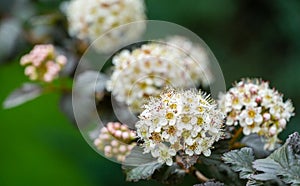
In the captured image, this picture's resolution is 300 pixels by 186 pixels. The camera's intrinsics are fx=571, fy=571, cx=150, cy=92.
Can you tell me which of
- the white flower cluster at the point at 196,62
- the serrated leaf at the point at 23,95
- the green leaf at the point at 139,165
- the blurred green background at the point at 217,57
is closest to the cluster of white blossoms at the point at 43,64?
the serrated leaf at the point at 23,95

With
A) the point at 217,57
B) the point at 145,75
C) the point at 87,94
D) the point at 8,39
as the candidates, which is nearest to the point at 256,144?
the point at 145,75

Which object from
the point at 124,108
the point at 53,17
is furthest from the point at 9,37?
the point at 124,108

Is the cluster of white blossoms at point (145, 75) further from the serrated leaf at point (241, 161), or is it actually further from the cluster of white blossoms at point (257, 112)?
the serrated leaf at point (241, 161)

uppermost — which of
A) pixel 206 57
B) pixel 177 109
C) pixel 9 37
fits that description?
pixel 9 37

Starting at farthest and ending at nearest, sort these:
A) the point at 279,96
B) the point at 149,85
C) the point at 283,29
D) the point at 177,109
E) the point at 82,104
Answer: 1. the point at 283,29
2. the point at 82,104
3. the point at 149,85
4. the point at 279,96
5. the point at 177,109

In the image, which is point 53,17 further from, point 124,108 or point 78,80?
point 124,108

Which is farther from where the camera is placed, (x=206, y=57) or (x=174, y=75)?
(x=206, y=57)

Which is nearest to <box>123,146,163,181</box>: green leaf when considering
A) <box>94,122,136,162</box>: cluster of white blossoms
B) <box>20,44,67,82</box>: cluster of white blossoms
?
<box>94,122,136,162</box>: cluster of white blossoms
